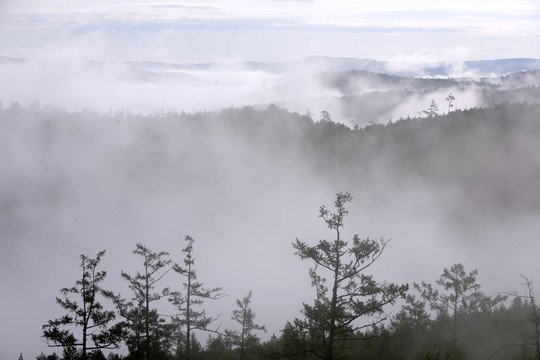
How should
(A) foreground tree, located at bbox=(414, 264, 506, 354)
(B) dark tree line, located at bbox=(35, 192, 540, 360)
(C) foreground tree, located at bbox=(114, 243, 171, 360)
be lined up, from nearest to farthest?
(B) dark tree line, located at bbox=(35, 192, 540, 360)
(C) foreground tree, located at bbox=(114, 243, 171, 360)
(A) foreground tree, located at bbox=(414, 264, 506, 354)

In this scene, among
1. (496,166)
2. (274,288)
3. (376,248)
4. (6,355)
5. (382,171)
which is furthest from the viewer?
(382,171)

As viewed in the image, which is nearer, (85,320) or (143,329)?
(85,320)

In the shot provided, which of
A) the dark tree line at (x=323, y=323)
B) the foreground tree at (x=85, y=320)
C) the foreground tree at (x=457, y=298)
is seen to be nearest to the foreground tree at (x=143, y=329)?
the dark tree line at (x=323, y=323)

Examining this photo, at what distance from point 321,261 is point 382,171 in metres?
166

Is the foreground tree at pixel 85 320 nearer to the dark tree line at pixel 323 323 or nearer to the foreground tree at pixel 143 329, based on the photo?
the dark tree line at pixel 323 323

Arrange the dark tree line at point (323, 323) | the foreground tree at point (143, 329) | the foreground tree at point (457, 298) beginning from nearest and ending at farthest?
the dark tree line at point (323, 323), the foreground tree at point (143, 329), the foreground tree at point (457, 298)

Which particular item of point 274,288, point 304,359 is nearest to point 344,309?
point 304,359

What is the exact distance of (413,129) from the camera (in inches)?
6344

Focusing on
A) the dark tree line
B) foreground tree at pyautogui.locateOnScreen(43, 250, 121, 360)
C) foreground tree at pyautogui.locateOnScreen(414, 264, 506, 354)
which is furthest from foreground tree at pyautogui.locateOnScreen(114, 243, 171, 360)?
foreground tree at pyautogui.locateOnScreen(414, 264, 506, 354)

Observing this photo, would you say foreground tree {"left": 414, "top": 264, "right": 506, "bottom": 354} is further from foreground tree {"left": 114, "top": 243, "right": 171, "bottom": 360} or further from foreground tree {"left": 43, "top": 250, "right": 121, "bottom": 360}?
foreground tree {"left": 43, "top": 250, "right": 121, "bottom": 360}

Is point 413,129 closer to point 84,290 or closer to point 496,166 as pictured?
point 496,166

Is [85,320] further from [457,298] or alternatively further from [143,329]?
[457,298]

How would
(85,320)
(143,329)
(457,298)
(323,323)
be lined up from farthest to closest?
(457,298) → (143,329) → (85,320) → (323,323)

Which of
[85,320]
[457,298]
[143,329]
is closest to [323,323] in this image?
[85,320]
